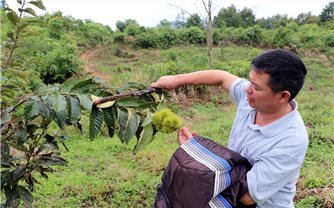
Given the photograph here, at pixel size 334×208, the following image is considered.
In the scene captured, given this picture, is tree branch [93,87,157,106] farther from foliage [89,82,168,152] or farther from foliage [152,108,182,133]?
foliage [152,108,182,133]

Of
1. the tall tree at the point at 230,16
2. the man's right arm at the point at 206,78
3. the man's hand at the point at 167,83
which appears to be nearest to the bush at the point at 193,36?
the tall tree at the point at 230,16

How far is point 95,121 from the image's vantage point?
3.90 ft

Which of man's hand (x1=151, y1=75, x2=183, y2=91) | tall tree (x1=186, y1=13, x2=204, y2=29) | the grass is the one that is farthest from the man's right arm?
tall tree (x1=186, y1=13, x2=204, y2=29)

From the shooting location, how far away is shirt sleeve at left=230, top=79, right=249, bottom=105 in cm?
145

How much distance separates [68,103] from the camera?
3.63 ft

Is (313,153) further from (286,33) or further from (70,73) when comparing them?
(286,33)

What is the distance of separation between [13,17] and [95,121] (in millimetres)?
455

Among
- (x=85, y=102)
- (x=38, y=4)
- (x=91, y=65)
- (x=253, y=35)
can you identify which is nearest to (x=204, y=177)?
(x=85, y=102)

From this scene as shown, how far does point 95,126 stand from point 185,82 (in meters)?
0.48

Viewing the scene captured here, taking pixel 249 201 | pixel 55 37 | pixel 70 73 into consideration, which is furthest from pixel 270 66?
pixel 55 37

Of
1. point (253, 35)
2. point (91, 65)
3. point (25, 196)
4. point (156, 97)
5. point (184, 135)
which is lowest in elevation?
point (91, 65)

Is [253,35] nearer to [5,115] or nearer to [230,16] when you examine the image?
[230,16]

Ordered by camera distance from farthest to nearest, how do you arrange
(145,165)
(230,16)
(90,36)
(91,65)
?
(230,16) → (90,36) → (91,65) → (145,165)

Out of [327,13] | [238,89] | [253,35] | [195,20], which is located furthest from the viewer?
[327,13]
